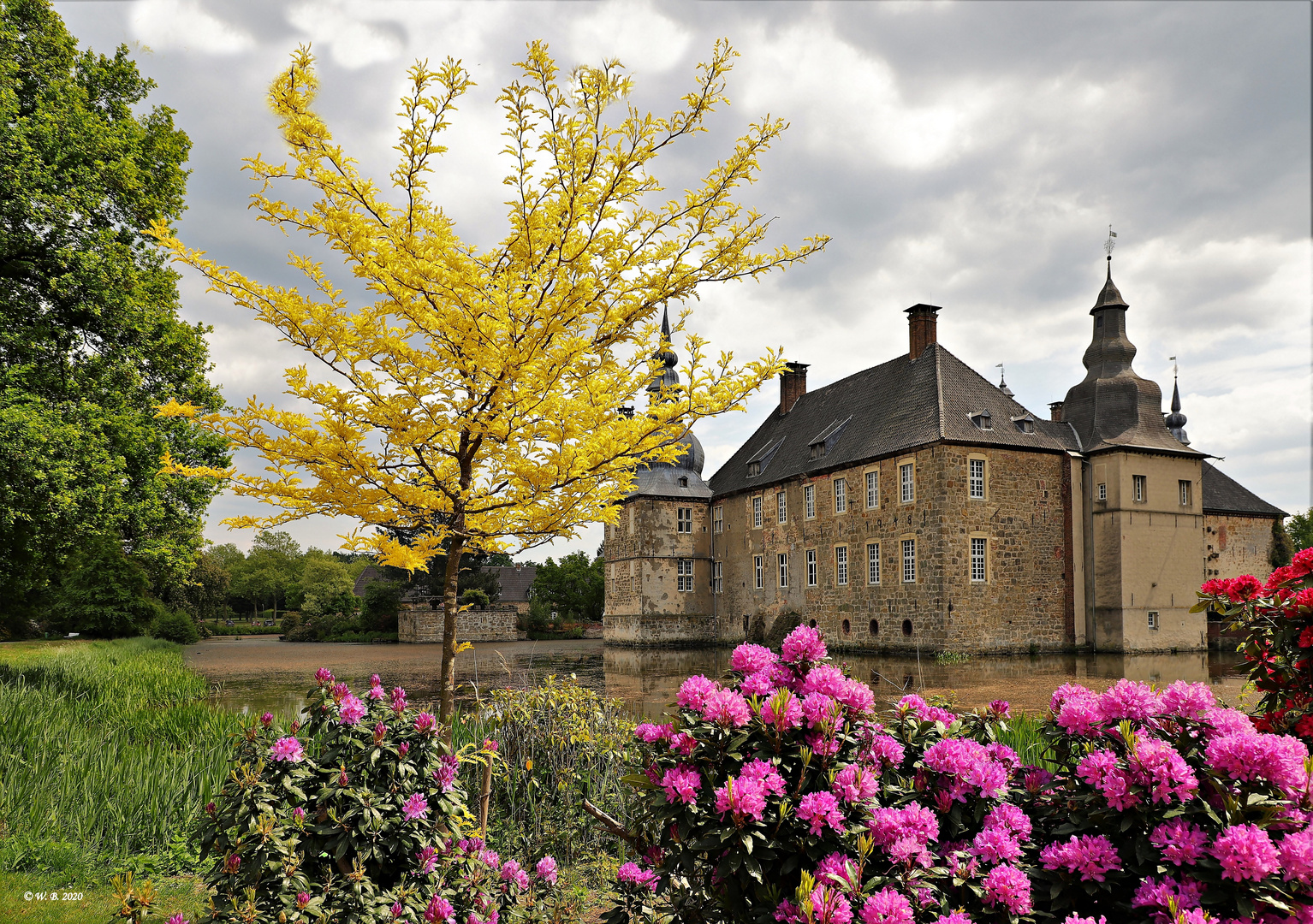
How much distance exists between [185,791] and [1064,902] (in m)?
5.65

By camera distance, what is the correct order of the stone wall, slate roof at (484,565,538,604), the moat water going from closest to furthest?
the moat water → the stone wall → slate roof at (484,565,538,604)

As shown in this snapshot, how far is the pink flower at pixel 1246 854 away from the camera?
196 cm

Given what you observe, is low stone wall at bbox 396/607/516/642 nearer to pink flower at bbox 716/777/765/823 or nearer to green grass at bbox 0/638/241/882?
green grass at bbox 0/638/241/882

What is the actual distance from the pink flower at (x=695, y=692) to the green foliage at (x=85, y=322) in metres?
12.3

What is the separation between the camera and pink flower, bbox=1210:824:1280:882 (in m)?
1.96

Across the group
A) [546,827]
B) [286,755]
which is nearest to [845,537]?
[546,827]

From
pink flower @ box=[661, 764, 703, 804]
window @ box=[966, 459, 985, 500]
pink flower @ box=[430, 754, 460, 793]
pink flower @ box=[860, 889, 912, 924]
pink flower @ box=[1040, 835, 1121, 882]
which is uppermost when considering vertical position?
window @ box=[966, 459, 985, 500]

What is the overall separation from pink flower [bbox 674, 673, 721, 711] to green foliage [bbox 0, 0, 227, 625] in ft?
40.4

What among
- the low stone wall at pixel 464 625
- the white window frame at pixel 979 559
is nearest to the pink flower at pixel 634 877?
the white window frame at pixel 979 559

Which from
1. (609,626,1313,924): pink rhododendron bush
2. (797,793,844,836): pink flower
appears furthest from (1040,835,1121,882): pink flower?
(797,793,844,836): pink flower

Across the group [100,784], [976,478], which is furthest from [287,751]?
[976,478]

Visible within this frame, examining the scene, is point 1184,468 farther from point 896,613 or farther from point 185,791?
point 185,791

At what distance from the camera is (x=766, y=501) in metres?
33.9

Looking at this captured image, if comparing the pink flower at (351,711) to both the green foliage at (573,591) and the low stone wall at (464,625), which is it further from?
the green foliage at (573,591)
